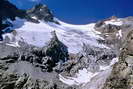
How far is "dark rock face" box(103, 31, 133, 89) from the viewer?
14.9 m

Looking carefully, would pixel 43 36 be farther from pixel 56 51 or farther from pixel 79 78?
pixel 79 78

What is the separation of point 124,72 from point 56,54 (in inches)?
2289

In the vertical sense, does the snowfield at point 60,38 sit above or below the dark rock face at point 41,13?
below

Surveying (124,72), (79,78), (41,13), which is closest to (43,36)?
(79,78)

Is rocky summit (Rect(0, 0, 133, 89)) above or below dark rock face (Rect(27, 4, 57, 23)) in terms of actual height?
below

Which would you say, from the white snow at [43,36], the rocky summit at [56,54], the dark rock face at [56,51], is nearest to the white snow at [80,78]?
the rocky summit at [56,54]

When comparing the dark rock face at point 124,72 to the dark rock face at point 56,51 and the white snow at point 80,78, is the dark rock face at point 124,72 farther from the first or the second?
the dark rock face at point 56,51

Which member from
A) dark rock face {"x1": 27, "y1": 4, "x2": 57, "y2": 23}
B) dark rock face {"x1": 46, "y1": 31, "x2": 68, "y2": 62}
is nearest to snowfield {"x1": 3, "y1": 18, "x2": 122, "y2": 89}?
dark rock face {"x1": 46, "y1": 31, "x2": 68, "y2": 62}

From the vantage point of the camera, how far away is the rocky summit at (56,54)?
38537 millimetres

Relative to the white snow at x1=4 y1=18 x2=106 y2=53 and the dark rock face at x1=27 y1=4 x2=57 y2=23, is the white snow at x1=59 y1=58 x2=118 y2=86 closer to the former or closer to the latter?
the white snow at x1=4 y1=18 x2=106 y2=53

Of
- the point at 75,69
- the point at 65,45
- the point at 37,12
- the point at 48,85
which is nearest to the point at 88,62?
the point at 75,69

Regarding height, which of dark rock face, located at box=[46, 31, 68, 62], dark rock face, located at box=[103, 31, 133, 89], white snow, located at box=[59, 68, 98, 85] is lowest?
white snow, located at box=[59, 68, 98, 85]

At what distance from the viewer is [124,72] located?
1542cm

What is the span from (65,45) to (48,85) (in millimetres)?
44644
